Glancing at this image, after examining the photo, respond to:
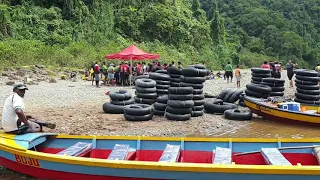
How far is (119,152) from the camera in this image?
7.55m

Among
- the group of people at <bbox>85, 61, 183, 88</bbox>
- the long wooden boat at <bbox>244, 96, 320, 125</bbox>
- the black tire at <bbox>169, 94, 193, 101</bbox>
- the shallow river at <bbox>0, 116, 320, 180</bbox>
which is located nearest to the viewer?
the shallow river at <bbox>0, 116, 320, 180</bbox>

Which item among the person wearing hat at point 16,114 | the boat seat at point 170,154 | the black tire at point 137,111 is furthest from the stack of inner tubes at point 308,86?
→ the person wearing hat at point 16,114

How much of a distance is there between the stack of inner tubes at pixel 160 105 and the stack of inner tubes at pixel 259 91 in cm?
364

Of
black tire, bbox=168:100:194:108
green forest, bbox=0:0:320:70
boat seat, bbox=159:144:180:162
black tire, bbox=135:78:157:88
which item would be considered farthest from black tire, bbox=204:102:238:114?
green forest, bbox=0:0:320:70

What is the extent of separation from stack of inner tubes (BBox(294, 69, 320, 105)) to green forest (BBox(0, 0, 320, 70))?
75.1ft

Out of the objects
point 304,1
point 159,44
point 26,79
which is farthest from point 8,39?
point 304,1

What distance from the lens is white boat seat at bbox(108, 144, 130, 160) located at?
7.29 meters

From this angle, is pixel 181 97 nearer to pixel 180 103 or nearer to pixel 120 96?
pixel 180 103

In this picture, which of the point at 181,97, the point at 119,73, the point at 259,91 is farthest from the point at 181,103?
the point at 119,73

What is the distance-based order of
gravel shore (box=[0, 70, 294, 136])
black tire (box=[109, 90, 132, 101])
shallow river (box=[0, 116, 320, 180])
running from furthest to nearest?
black tire (box=[109, 90, 132, 101]) → shallow river (box=[0, 116, 320, 180]) → gravel shore (box=[0, 70, 294, 136])

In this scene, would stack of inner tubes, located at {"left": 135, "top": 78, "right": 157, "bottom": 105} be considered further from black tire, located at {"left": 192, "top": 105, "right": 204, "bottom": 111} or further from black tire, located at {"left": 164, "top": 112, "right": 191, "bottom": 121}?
black tire, located at {"left": 192, "top": 105, "right": 204, "bottom": 111}

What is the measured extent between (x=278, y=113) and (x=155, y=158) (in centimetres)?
670

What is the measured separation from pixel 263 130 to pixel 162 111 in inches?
142

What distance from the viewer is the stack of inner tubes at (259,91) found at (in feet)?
48.6
